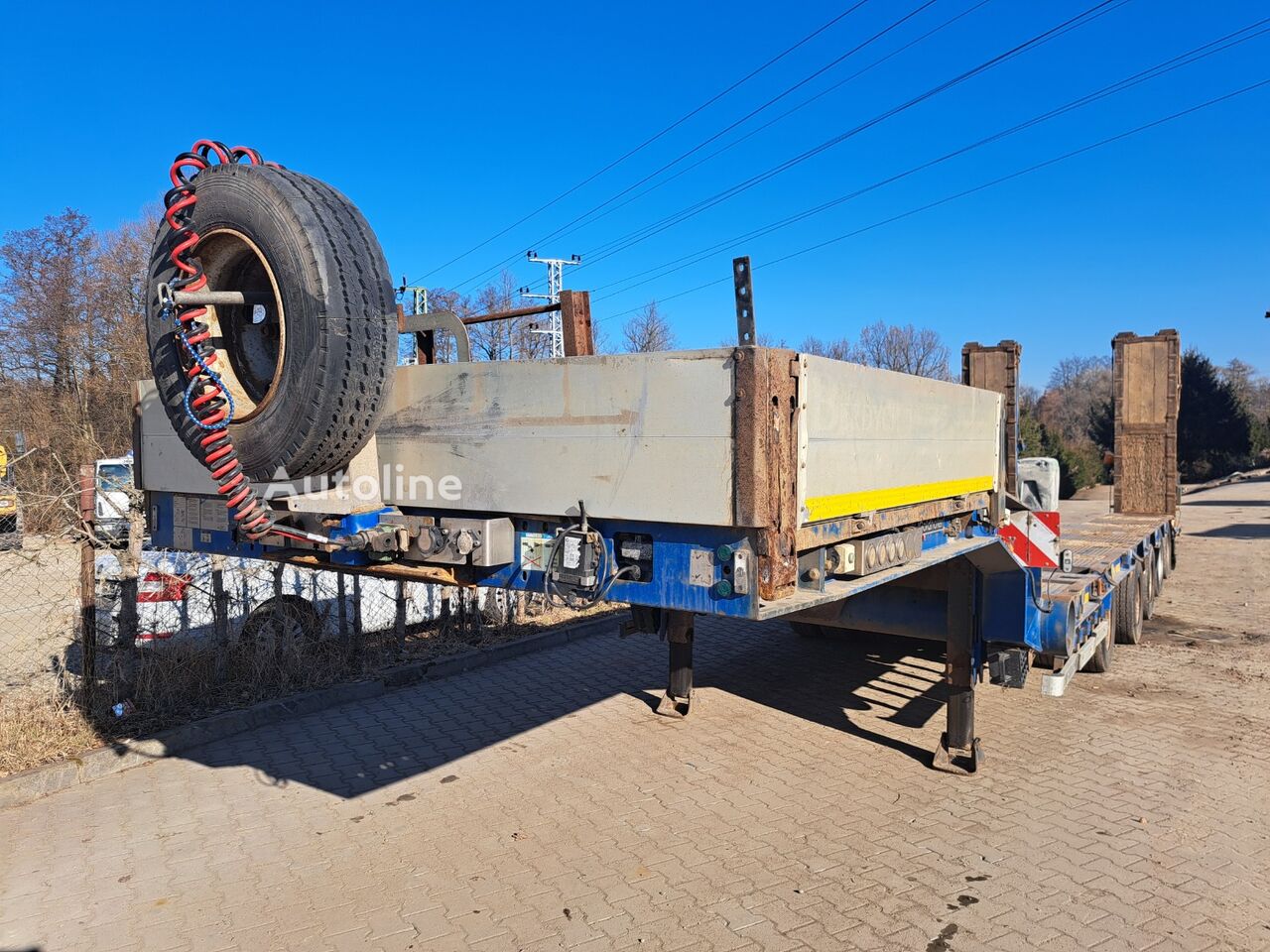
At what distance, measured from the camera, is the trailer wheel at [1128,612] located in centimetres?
821

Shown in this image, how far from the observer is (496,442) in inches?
123

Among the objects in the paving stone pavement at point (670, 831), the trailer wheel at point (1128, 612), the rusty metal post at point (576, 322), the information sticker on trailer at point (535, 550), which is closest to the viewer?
the information sticker on trailer at point (535, 550)

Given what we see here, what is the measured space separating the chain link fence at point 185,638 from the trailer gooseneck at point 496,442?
77.6 inches

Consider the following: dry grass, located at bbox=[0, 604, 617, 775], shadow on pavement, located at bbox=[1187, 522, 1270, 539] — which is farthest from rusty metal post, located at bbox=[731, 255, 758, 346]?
shadow on pavement, located at bbox=[1187, 522, 1270, 539]

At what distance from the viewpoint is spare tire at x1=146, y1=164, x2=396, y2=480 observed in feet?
9.80

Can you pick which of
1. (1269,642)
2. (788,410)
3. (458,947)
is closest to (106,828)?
(458,947)

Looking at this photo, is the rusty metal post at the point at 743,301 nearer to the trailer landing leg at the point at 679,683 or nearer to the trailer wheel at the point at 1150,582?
the trailer landing leg at the point at 679,683

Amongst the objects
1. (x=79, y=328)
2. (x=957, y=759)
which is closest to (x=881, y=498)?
(x=957, y=759)

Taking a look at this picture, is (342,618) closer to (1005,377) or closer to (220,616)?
(220,616)

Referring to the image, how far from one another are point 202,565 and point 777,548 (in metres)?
6.52

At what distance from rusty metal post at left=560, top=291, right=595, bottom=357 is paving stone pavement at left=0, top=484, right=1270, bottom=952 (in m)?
2.40

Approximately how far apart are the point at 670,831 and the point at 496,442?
2.39 meters

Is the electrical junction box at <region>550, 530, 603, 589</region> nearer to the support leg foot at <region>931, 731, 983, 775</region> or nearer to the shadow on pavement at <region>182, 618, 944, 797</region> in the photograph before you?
the shadow on pavement at <region>182, 618, 944, 797</region>

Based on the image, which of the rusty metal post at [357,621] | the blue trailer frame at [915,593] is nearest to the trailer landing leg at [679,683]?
the blue trailer frame at [915,593]
